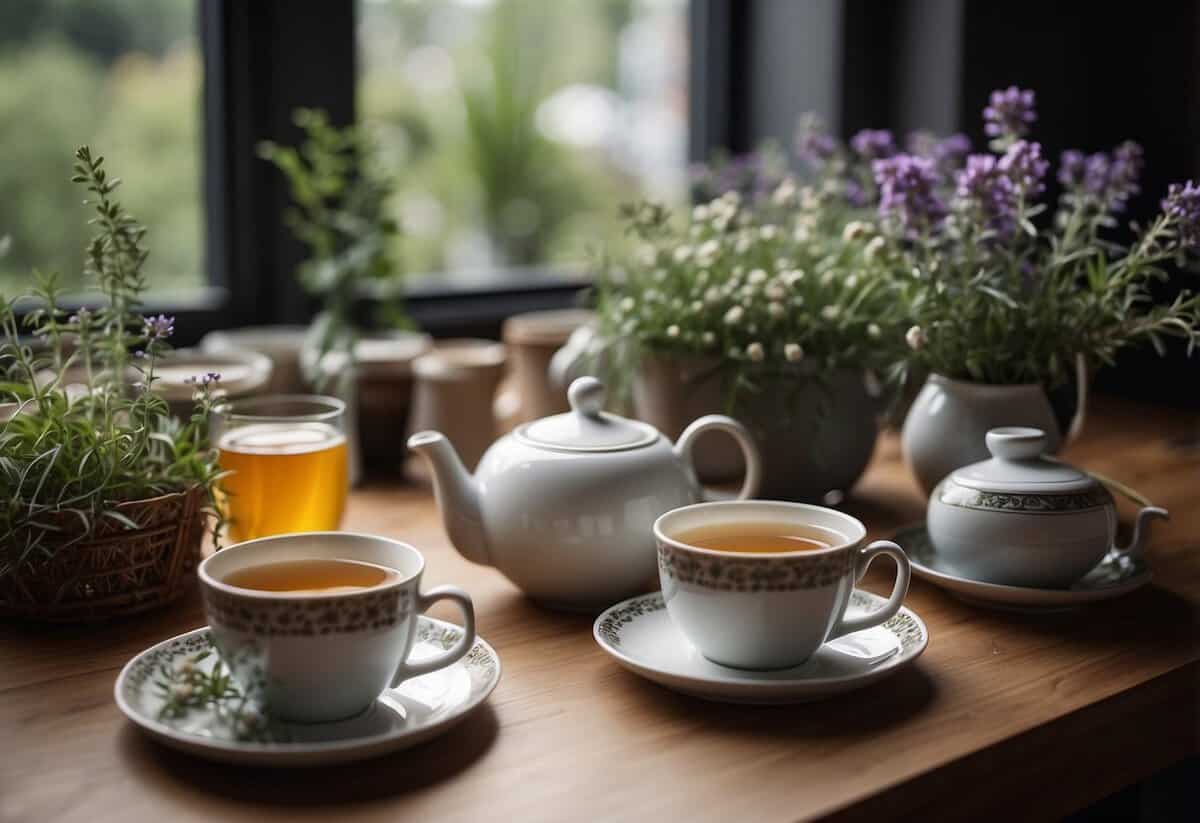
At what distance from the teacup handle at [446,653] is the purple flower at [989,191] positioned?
0.61 metres

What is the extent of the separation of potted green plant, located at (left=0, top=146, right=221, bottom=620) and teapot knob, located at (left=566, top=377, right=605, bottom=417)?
0.28 meters

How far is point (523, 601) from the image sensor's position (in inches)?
41.9

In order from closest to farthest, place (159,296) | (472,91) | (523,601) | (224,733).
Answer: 1. (224,733)
2. (523,601)
3. (159,296)
4. (472,91)

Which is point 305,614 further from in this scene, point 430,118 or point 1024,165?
point 430,118

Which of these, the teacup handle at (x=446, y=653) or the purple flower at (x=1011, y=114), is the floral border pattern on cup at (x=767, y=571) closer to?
the teacup handle at (x=446, y=653)

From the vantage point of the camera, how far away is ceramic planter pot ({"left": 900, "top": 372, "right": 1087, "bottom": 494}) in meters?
1.19

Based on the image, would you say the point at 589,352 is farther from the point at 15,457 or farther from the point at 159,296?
the point at 159,296

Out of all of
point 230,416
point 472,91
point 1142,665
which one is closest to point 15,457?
point 230,416

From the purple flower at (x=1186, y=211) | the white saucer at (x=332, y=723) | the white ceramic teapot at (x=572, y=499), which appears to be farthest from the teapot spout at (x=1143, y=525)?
the white saucer at (x=332, y=723)

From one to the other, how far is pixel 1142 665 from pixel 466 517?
0.53 meters

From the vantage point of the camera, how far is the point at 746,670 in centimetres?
87

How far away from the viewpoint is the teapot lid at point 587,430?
3.34ft

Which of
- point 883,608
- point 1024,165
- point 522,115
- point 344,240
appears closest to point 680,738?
point 883,608

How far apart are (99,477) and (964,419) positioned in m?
0.76
